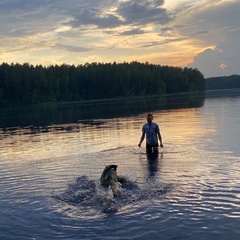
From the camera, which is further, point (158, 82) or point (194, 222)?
point (158, 82)

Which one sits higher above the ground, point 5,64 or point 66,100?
point 5,64

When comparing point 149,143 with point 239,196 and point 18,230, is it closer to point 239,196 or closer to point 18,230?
point 239,196

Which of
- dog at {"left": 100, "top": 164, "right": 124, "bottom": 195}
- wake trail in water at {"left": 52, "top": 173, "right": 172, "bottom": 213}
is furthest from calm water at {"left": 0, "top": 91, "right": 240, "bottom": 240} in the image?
dog at {"left": 100, "top": 164, "right": 124, "bottom": 195}

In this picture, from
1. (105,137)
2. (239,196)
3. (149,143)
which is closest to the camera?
(239,196)

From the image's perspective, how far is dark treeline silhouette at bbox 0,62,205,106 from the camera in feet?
465

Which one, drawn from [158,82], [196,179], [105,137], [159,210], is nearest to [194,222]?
[159,210]

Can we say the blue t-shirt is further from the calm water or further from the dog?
the dog

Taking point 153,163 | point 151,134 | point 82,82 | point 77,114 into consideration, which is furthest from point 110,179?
point 82,82

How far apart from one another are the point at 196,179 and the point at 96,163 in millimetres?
6916

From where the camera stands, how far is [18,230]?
1141 centimetres

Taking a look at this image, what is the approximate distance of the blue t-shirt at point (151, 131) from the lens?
2212 centimetres

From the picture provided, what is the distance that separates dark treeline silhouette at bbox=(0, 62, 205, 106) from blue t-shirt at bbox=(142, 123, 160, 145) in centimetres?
12044

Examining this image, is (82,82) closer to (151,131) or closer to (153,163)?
(151,131)

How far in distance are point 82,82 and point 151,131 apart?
A: 14754 cm
